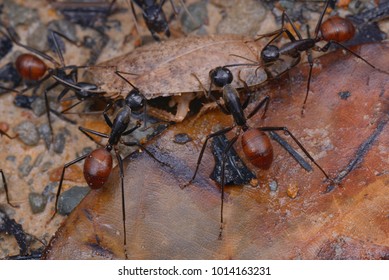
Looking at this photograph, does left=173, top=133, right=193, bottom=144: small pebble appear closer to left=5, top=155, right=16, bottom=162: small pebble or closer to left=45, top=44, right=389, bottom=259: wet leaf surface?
left=45, top=44, right=389, bottom=259: wet leaf surface

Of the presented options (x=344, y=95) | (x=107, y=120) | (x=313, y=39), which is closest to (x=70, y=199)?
(x=107, y=120)

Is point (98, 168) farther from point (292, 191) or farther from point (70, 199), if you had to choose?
point (292, 191)

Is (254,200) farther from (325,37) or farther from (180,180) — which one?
(325,37)

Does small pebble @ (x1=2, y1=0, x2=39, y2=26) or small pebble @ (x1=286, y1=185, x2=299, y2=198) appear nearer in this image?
small pebble @ (x1=286, y1=185, x2=299, y2=198)

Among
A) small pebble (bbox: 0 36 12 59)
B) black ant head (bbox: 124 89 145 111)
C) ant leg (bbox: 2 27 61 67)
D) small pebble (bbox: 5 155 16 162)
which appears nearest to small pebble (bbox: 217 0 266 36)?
black ant head (bbox: 124 89 145 111)
